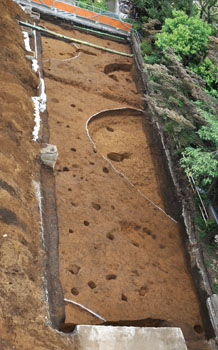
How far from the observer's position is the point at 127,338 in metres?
6.89

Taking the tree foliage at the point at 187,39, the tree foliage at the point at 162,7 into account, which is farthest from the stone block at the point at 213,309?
the tree foliage at the point at 162,7

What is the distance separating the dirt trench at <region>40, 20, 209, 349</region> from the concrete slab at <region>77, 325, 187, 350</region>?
3.48 ft

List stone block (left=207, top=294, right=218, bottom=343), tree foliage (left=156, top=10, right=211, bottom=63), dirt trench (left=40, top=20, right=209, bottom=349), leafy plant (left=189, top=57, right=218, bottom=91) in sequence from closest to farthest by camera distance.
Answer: stone block (left=207, top=294, right=218, bottom=343) → dirt trench (left=40, top=20, right=209, bottom=349) → leafy plant (left=189, top=57, right=218, bottom=91) → tree foliage (left=156, top=10, right=211, bottom=63)

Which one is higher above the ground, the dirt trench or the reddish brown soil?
the reddish brown soil

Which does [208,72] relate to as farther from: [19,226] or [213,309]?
[19,226]

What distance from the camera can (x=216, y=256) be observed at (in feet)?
30.9

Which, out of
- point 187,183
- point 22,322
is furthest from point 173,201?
point 22,322

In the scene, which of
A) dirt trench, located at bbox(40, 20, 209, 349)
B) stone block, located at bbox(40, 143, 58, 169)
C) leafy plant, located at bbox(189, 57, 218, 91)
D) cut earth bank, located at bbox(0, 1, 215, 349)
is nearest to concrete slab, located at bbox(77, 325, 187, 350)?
cut earth bank, located at bbox(0, 1, 215, 349)

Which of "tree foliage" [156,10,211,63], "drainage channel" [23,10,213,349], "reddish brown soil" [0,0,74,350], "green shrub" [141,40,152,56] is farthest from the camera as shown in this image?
"green shrub" [141,40,152,56]

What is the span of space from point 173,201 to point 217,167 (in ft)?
10.4

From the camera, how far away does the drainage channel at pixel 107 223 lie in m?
8.47

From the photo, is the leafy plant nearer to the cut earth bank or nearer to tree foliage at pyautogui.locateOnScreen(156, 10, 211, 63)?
tree foliage at pyautogui.locateOnScreen(156, 10, 211, 63)

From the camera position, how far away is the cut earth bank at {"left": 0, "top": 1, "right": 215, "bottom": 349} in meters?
7.13

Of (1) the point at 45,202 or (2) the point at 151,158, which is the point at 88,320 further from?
(2) the point at 151,158
